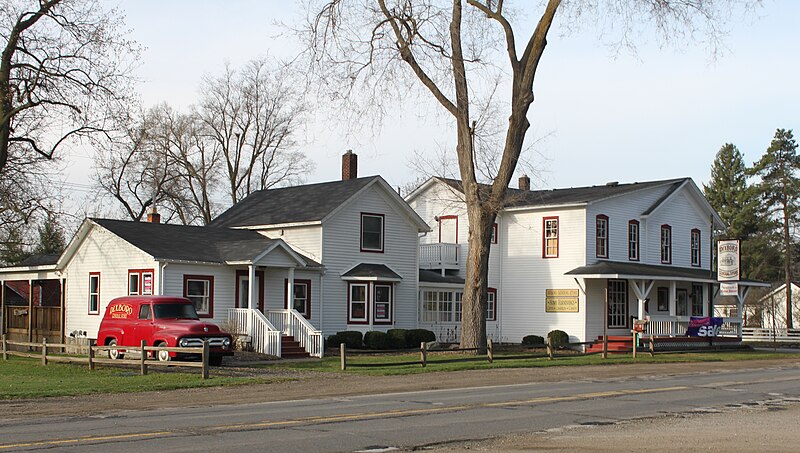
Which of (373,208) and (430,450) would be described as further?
(373,208)

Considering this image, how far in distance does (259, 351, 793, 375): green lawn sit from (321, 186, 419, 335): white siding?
14.6 ft

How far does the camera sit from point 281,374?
1078 inches

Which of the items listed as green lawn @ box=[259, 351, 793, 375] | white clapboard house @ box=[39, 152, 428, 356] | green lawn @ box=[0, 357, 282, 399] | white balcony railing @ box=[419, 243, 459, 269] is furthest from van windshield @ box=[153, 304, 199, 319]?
white balcony railing @ box=[419, 243, 459, 269]

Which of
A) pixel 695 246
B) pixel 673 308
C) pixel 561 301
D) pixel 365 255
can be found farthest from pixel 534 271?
pixel 695 246

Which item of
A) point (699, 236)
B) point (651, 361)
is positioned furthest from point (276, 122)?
point (651, 361)

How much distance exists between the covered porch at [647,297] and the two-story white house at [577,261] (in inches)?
2.1

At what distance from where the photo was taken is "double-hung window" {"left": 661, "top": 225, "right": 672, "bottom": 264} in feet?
160

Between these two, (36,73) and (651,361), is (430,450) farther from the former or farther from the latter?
(36,73)

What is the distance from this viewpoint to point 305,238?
40.4 meters

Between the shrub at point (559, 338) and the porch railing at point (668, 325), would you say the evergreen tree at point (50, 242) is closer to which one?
the shrub at point (559, 338)

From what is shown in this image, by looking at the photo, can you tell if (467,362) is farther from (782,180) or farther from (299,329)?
(782,180)

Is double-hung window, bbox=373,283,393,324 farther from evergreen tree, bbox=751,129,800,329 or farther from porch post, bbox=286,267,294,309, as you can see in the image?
evergreen tree, bbox=751,129,800,329

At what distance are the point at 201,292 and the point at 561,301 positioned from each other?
1748 centimetres

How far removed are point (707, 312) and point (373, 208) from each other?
19915mm
